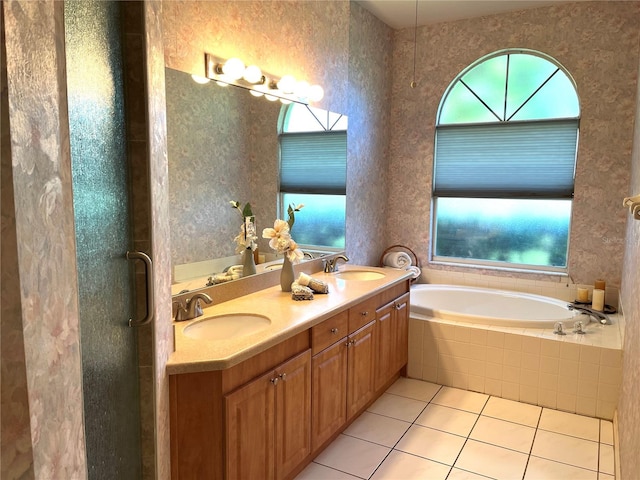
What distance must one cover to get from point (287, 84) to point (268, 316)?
4.64 feet

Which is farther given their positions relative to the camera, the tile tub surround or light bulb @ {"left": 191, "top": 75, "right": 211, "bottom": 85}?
the tile tub surround

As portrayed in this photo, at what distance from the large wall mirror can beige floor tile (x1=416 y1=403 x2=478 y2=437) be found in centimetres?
→ 141

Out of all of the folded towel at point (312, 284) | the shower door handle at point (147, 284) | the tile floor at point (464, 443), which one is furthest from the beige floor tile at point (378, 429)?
the shower door handle at point (147, 284)

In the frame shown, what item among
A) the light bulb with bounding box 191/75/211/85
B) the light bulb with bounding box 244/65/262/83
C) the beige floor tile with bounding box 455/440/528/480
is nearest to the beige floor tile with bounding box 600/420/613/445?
the beige floor tile with bounding box 455/440/528/480

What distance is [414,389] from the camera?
343 cm

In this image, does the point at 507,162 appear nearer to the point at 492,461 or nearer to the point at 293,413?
the point at 492,461

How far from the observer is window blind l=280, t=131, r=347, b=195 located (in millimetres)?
3019

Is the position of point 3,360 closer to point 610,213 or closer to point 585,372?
point 585,372

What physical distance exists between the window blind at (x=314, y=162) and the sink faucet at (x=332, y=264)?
0.49 m

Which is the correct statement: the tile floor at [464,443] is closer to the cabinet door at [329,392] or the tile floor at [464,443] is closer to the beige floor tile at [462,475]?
the beige floor tile at [462,475]

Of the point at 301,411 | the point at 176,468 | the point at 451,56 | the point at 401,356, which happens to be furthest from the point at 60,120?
the point at 451,56

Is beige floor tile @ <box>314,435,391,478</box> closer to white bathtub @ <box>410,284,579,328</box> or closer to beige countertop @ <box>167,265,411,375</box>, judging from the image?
beige countertop @ <box>167,265,411,375</box>

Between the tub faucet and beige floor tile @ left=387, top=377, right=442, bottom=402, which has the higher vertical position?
the tub faucet

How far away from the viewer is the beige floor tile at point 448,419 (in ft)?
9.44
